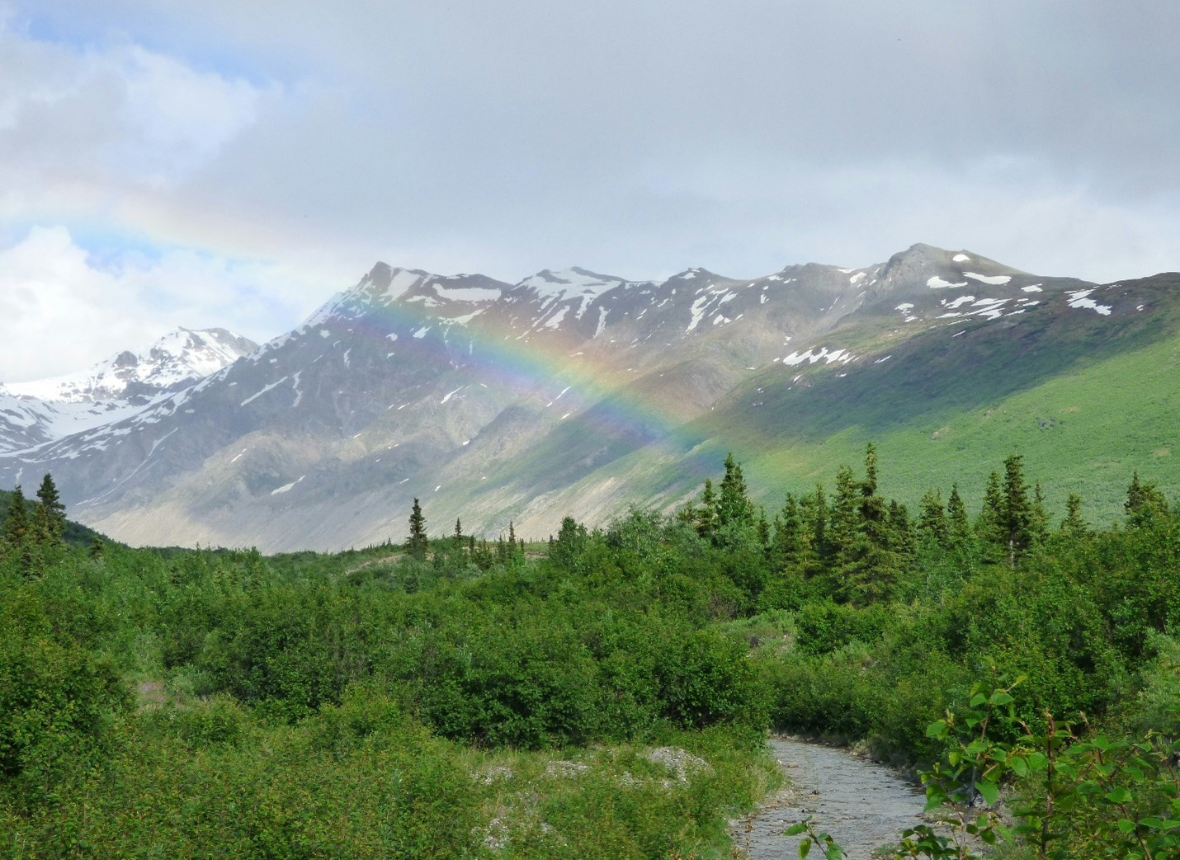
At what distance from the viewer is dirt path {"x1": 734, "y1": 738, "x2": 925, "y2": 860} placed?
28.3 m

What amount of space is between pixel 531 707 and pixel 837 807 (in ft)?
43.1

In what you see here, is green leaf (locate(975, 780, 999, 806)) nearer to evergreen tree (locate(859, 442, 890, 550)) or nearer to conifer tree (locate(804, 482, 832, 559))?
evergreen tree (locate(859, 442, 890, 550))

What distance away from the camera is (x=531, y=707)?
1596 inches

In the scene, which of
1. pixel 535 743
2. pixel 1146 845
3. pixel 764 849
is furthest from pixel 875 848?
pixel 1146 845

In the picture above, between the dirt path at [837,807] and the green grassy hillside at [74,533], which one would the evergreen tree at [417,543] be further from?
the dirt path at [837,807]

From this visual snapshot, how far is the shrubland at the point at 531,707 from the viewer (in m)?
20.5

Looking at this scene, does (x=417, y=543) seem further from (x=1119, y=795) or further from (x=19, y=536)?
(x=1119, y=795)

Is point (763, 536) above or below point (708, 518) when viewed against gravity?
below

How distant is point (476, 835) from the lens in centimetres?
2383

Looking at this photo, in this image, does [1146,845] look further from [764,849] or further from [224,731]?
[224,731]

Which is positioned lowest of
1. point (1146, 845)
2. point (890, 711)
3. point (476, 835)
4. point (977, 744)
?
point (890, 711)

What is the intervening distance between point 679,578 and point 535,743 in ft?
153

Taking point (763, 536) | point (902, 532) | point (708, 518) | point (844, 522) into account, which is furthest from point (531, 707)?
point (902, 532)

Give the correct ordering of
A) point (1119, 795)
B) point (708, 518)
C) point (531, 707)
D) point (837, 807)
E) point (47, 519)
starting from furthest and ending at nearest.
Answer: point (708, 518)
point (47, 519)
point (531, 707)
point (837, 807)
point (1119, 795)
